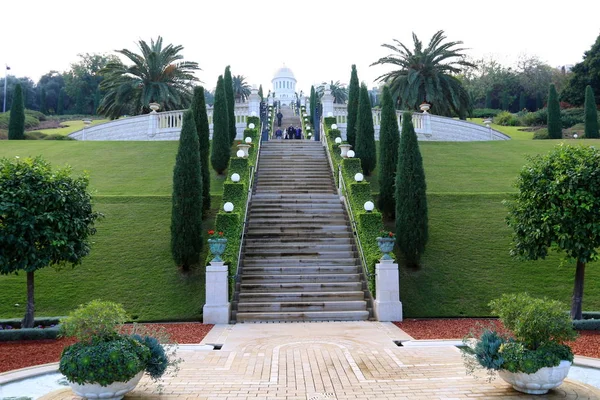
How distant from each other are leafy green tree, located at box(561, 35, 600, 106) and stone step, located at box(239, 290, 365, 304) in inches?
1724

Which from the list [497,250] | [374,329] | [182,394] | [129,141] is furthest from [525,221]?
[129,141]

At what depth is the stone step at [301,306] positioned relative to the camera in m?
13.7

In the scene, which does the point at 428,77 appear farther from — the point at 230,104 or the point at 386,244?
the point at 386,244

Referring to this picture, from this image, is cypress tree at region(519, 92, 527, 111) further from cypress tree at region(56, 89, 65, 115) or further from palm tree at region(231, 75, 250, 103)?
cypress tree at region(56, 89, 65, 115)

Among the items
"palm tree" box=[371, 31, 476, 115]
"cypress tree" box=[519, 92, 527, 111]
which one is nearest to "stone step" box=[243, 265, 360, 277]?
"palm tree" box=[371, 31, 476, 115]

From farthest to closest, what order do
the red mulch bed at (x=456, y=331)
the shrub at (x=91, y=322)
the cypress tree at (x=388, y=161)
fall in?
the cypress tree at (x=388, y=161), the red mulch bed at (x=456, y=331), the shrub at (x=91, y=322)

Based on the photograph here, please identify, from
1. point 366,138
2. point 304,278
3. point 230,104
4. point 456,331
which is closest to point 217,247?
point 304,278

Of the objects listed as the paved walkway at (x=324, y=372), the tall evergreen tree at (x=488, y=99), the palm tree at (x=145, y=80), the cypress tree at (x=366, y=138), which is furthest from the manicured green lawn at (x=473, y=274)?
the tall evergreen tree at (x=488, y=99)

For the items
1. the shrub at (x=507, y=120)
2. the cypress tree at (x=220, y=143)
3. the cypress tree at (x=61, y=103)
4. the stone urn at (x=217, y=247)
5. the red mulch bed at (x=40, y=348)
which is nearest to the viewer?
the red mulch bed at (x=40, y=348)

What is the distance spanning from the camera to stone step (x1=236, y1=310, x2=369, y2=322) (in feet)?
43.9

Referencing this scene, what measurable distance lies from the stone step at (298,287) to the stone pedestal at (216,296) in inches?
55.8

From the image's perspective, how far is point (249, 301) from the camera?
14109 mm

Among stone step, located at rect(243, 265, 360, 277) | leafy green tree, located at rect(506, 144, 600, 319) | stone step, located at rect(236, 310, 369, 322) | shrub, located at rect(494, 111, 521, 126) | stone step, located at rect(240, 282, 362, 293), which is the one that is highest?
shrub, located at rect(494, 111, 521, 126)

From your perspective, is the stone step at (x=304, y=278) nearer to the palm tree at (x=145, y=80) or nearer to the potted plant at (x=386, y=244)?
the potted plant at (x=386, y=244)
